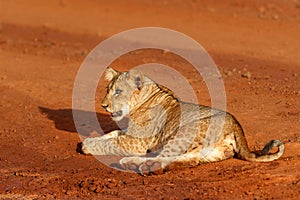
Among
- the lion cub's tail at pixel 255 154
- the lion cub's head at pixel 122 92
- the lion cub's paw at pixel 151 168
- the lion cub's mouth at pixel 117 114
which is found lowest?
the lion cub's paw at pixel 151 168

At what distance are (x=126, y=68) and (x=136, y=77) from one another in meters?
5.35

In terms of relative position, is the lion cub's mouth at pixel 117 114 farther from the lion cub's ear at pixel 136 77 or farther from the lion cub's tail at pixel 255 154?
the lion cub's tail at pixel 255 154

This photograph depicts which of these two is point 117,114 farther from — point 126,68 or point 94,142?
point 126,68

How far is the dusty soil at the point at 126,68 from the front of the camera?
6.95m

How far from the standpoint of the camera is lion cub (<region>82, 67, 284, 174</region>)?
24.0ft

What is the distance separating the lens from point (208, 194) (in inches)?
259

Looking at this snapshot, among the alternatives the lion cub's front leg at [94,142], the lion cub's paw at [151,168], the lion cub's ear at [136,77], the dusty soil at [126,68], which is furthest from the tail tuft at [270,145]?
the lion cub's front leg at [94,142]

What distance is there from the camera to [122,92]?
797 centimetres

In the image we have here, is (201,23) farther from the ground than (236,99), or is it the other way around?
(201,23)

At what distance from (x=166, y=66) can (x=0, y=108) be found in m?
3.86

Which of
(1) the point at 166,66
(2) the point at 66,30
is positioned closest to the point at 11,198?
(1) the point at 166,66

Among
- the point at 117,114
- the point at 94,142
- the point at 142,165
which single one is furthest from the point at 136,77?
the point at 142,165

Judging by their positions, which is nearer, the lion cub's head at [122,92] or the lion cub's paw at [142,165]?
the lion cub's paw at [142,165]

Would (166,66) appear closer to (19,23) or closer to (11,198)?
(11,198)
